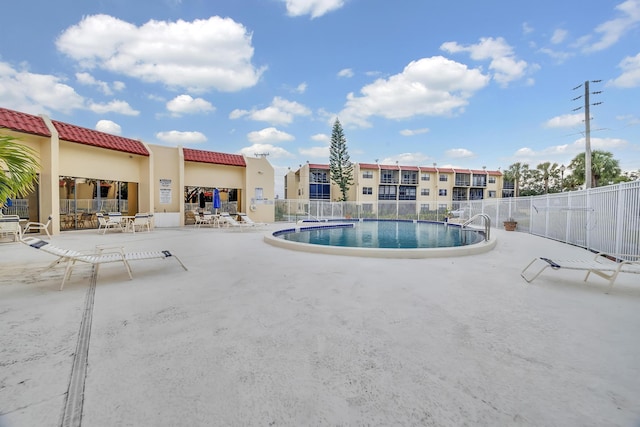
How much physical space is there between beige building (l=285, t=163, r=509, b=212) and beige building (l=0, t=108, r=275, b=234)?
67.5 feet

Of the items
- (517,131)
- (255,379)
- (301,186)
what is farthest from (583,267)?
(301,186)

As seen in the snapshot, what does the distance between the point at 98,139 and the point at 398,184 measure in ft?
119

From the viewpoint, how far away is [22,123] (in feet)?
31.6

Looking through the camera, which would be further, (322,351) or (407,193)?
(407,193)

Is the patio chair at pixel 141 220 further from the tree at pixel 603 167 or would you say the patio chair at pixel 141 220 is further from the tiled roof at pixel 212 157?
the tree at pixel 603 167

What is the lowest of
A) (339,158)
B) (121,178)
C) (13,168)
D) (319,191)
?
(13,168)

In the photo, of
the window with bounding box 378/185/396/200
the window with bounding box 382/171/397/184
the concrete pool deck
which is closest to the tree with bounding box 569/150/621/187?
the window with bounding box 382/171/397/184

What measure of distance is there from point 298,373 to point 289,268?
3.43 meters

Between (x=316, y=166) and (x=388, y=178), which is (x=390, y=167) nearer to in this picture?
(x=388, y=178)

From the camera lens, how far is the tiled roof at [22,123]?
9.25m

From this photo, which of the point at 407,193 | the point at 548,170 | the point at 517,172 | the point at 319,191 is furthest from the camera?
the point at 517,172

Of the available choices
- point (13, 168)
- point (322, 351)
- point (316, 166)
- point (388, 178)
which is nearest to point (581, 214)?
point (322, 351)

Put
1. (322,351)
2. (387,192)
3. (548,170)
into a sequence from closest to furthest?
1. (322,351)
2. (548,170)
3. (387,192)

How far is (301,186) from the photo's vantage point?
41.4 metres
